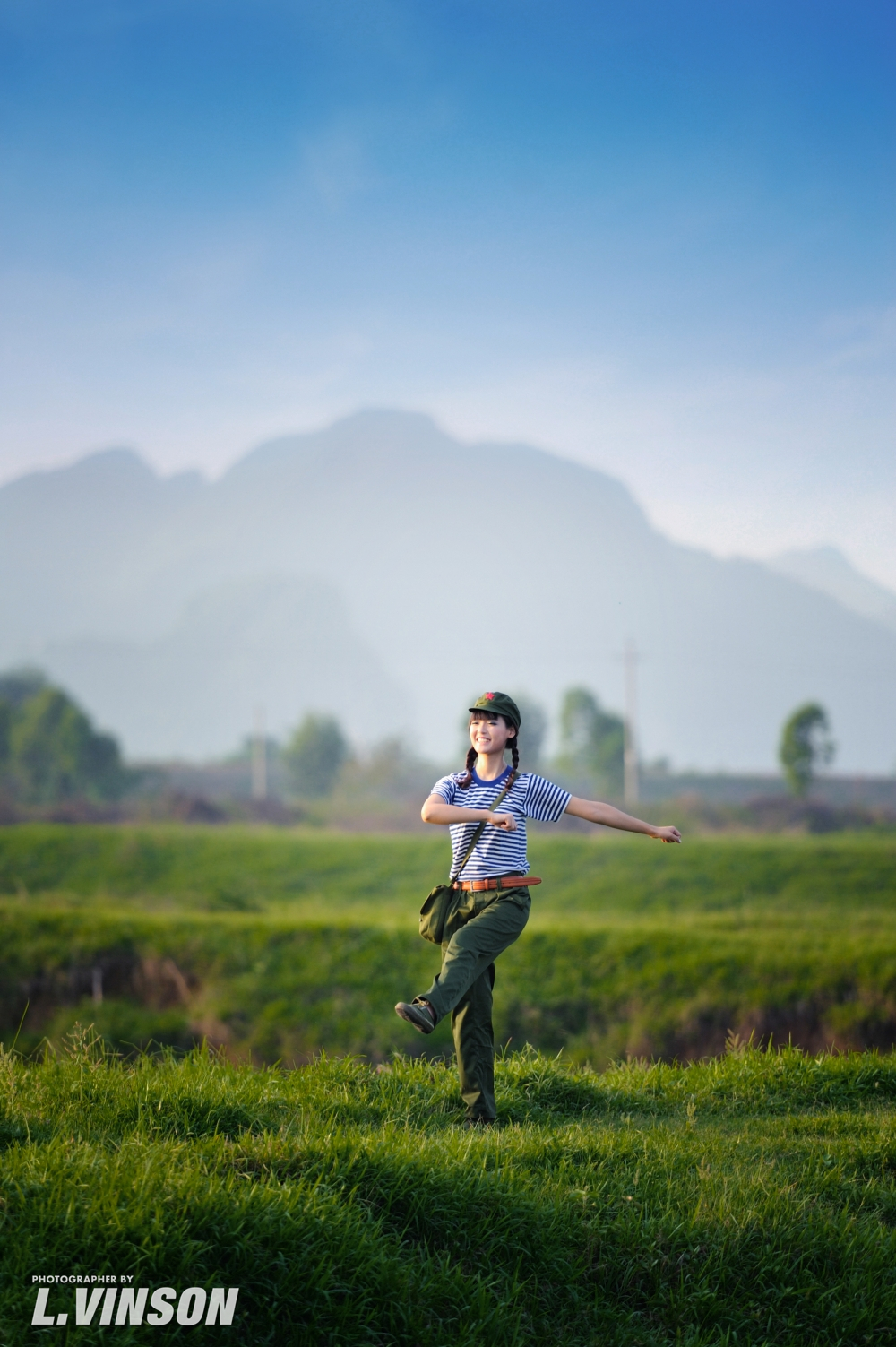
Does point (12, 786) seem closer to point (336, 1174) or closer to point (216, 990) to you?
point (216, 990)

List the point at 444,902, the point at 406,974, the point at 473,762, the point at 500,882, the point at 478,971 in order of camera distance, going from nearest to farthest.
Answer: the point at 478,971 → the point at 500,882 → the point at 444,902 → the point at 473,762 → the point at 406,974

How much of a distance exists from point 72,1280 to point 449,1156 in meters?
1.78

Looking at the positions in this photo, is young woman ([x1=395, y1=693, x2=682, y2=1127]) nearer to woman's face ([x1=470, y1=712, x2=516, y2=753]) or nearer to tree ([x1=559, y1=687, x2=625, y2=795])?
woman's face ([x1=470, y1=712, x2=516, y2=753])

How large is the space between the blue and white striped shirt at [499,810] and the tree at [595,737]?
5135cm

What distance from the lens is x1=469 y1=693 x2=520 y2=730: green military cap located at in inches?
252

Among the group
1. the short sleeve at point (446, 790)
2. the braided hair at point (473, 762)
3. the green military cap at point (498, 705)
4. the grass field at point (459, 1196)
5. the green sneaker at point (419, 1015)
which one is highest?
the green military cap at point (498, 705)

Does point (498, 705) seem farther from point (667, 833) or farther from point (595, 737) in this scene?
point (595, 737)

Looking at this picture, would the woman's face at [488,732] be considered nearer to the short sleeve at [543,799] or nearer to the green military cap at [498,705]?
the green military cap at [498,705]

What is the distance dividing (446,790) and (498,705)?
578mm

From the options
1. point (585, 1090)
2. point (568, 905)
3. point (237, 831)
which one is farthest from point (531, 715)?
point (585, 1090)

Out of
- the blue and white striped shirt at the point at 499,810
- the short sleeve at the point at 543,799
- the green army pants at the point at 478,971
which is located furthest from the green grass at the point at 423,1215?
the short sleeve at the point at 543,799

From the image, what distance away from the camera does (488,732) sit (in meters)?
6.41

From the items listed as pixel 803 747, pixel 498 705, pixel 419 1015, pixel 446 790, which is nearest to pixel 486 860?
pixel 446 790

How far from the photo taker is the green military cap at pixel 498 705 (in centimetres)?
→ 639
